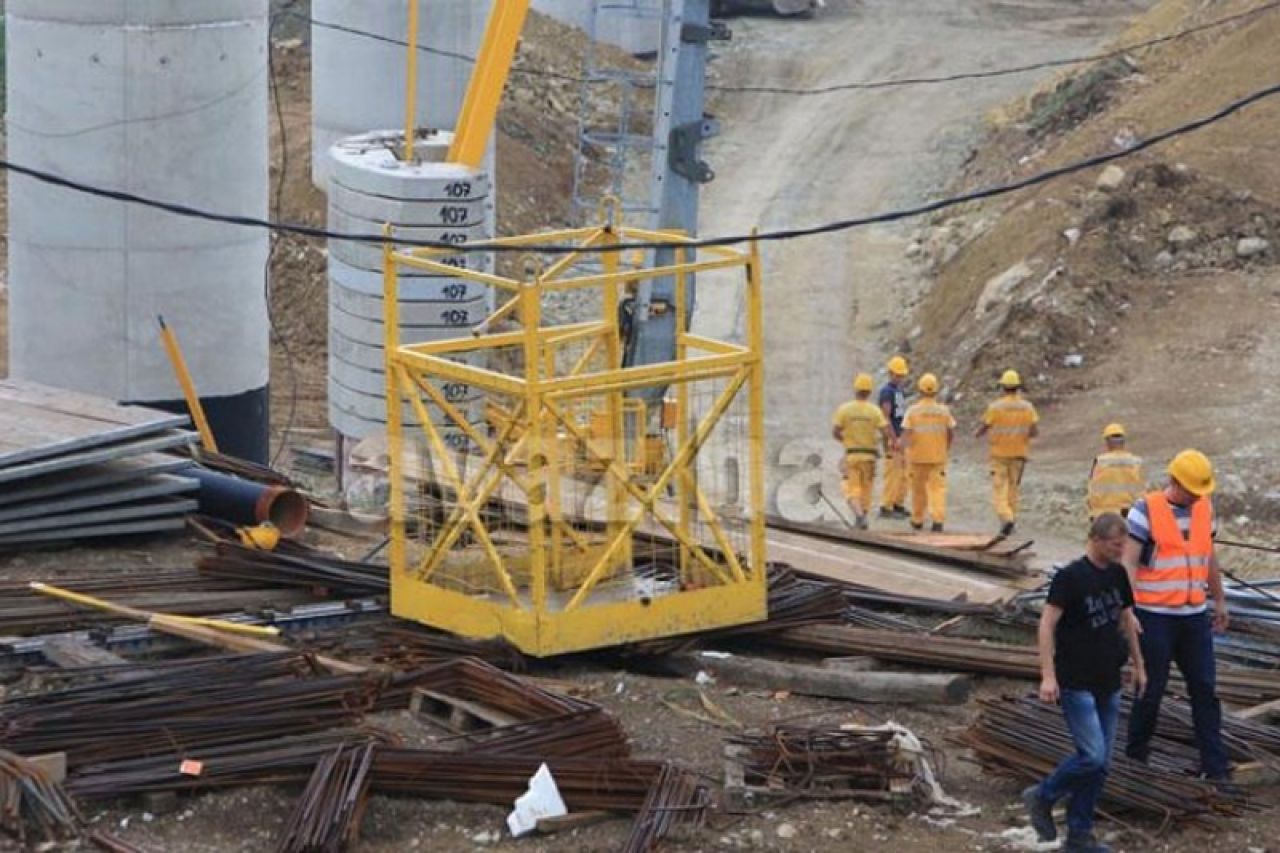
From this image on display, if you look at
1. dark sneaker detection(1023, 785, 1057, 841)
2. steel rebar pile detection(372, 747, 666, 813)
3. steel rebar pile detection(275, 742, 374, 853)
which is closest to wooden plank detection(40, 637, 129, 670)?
steel rebar pile detection(275, 742, 374, 853)

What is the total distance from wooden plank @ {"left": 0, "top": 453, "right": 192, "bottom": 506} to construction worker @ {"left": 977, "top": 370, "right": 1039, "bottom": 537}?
23.2ft

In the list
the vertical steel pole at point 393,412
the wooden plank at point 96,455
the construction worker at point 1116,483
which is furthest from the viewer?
the construction worker at point 1116,483

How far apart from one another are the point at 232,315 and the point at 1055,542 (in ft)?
25.1

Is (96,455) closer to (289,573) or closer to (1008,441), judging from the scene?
(289,573)

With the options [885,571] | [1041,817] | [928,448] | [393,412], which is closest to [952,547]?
[885,571]

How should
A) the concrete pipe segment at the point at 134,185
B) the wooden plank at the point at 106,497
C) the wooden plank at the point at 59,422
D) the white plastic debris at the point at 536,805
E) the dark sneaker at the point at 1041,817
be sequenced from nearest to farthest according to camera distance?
the dark sneaker at the point at 1041,817, the white plastic debris at the point at 536,805, the wooden plank at the point at 59,422, the wooden plank at the point at 106,497, the concrete pipe segment at the point at 134,185

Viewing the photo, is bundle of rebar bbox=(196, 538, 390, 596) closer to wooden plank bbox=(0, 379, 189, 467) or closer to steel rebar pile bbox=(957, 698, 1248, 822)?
wooden plank bbox=(0, 379, 189, 467)

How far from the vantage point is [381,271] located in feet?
67.7

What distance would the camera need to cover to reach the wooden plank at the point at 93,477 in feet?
48.9

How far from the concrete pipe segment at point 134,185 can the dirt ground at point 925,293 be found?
4889mm

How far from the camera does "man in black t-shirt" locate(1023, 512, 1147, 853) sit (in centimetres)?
1006

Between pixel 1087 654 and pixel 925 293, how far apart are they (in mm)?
19532

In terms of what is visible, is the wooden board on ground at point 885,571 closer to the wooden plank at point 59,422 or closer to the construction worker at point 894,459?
the construction worker at point 894,459

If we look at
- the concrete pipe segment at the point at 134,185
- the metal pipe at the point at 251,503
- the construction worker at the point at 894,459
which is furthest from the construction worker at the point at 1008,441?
the concrete pipe segment at the point at 134,185
